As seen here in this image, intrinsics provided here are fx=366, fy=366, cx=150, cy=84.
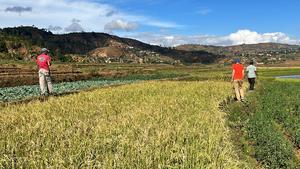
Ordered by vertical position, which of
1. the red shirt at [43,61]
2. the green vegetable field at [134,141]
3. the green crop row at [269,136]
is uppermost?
the red shirt at [43,61]

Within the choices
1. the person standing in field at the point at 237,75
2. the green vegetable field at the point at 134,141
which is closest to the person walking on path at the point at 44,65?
the green vegetable field at the point at 134,141

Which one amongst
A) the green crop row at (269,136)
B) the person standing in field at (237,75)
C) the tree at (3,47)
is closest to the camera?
the green crop row at (269,136)

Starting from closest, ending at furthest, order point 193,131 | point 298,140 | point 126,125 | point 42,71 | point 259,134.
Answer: point 193,131 < point 126,125 < point 259,134 < point 298,140 < point 42,71

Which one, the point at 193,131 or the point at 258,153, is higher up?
the point at 193,131

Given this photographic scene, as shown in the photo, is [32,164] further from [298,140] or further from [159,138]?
[298,140]

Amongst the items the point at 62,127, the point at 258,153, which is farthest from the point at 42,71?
the point at 258,153

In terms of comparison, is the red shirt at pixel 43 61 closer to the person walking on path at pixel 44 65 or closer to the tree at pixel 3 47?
the person walking on path at pixel 44 65

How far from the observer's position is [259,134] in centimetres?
998

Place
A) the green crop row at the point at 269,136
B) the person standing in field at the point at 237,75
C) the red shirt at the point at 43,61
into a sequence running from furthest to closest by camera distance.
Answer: the person standing in field at the point at 237,75
the red shirt at the point at 43,61
the green crop row at the point at 269,136

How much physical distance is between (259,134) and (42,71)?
9182 mm

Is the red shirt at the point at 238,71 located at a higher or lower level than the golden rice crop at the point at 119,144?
higher

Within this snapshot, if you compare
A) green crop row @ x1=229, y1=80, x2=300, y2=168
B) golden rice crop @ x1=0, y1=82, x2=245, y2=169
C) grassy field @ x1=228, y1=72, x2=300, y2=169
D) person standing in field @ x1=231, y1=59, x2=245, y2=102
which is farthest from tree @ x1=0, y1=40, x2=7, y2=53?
golden rice crop @ x1=0, y1=82, x2=245, y2=169

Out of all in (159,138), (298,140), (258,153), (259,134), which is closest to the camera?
(159,138)

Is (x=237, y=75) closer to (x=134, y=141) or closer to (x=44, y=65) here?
(x=44, y=65)
